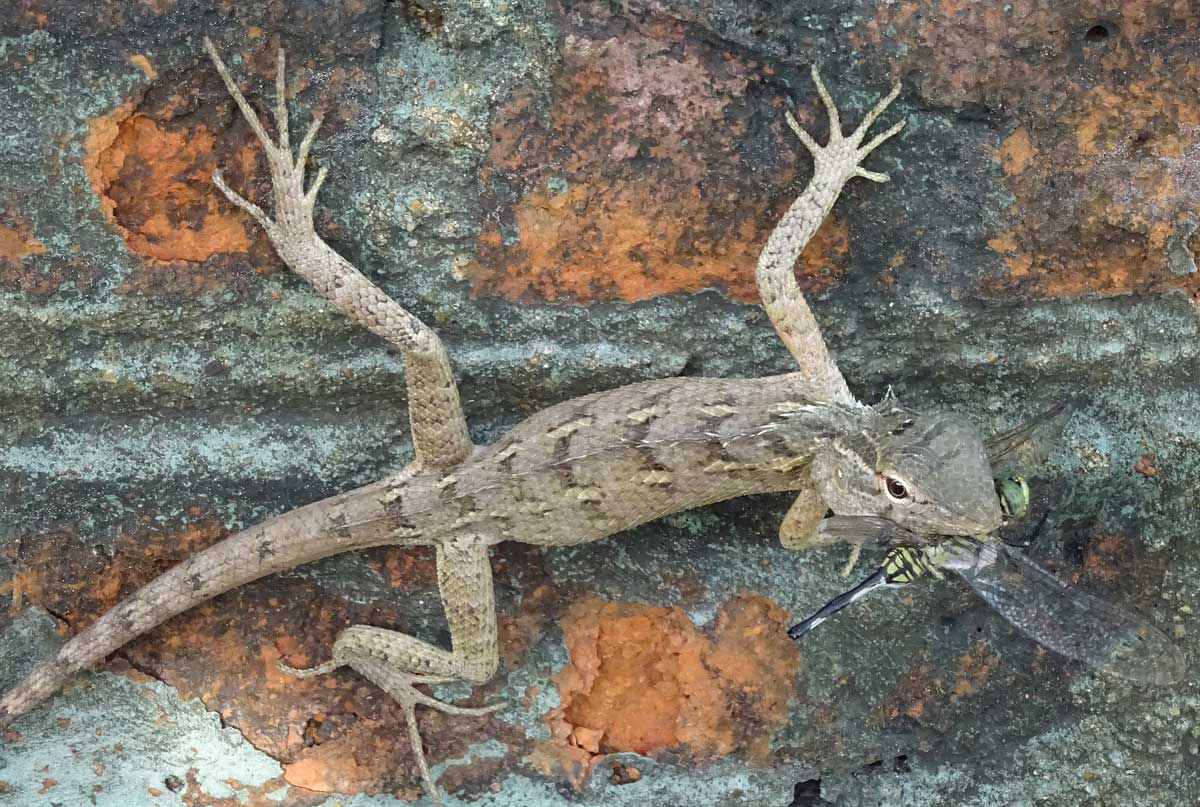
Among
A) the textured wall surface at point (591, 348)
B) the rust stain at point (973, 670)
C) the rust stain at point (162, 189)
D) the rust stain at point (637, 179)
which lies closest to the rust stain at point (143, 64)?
the textured wall surface at point (591, 348)

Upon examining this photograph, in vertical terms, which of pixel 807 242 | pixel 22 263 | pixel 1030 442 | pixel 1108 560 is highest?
pixel 22 263

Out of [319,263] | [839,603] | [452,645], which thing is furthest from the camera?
[452,645]

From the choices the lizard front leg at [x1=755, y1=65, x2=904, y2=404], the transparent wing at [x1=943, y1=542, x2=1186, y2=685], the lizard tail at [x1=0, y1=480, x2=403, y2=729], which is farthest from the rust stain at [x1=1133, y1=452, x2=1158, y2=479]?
the lizard tail at [x1=0, y1=480, x2=403, y2=729]

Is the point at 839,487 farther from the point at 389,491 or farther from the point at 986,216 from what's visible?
the point at 389,491

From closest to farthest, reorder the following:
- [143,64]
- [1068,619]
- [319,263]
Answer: [143,64]
[319,263]
[1068,619]

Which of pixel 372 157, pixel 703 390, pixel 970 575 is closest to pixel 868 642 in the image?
pixel 970 575

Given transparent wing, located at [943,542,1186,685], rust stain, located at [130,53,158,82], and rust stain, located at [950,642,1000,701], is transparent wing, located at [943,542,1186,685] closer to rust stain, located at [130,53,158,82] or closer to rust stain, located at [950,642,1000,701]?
rust stain, located at [950,642,1000,701]

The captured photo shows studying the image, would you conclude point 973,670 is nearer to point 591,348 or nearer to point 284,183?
point 591,348

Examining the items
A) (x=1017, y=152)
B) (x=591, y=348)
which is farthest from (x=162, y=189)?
(x=1017, y=152)
